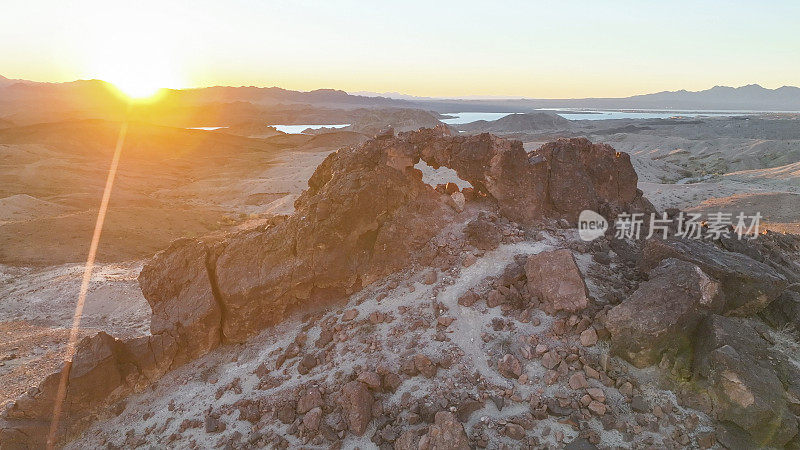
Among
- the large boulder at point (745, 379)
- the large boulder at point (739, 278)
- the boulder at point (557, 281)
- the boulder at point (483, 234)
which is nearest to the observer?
the large boulder at point (745, 379)

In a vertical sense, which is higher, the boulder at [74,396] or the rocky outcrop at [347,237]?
the rocky outcrop at [347,237]

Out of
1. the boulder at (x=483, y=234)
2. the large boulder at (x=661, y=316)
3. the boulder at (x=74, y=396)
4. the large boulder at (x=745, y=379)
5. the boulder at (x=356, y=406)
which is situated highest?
the boulder at (x=483, y=234)

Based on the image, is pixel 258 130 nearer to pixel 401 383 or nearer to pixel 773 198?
pixel 773 198

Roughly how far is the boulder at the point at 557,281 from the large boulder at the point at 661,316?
0.70 meters

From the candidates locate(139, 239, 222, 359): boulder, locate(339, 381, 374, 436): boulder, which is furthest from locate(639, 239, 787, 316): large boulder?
locate(139, 239, 222, 359): boulder

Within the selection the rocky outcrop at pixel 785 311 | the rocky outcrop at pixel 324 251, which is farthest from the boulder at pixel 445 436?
the rocky outcrop at pixel 785 311

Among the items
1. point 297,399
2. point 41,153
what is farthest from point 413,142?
point 41,153

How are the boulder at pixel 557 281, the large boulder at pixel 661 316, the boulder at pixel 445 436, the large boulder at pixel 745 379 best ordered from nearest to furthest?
the large boulder at pixel 745 379, the boulder at pixel 445 436, the large boulder at pixel 661 316, the boulder at pixel 557 281

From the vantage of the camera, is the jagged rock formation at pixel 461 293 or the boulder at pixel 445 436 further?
the jagged rock formation at pixel 461 293

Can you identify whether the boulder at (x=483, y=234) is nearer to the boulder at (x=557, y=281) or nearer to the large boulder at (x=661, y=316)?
the boulder at (x=557, y=281)

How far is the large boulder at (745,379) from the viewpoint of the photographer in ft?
20.8

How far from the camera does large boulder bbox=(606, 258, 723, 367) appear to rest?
7430 mm

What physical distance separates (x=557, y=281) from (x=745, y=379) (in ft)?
10.3

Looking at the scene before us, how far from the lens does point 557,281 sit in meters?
8.59
